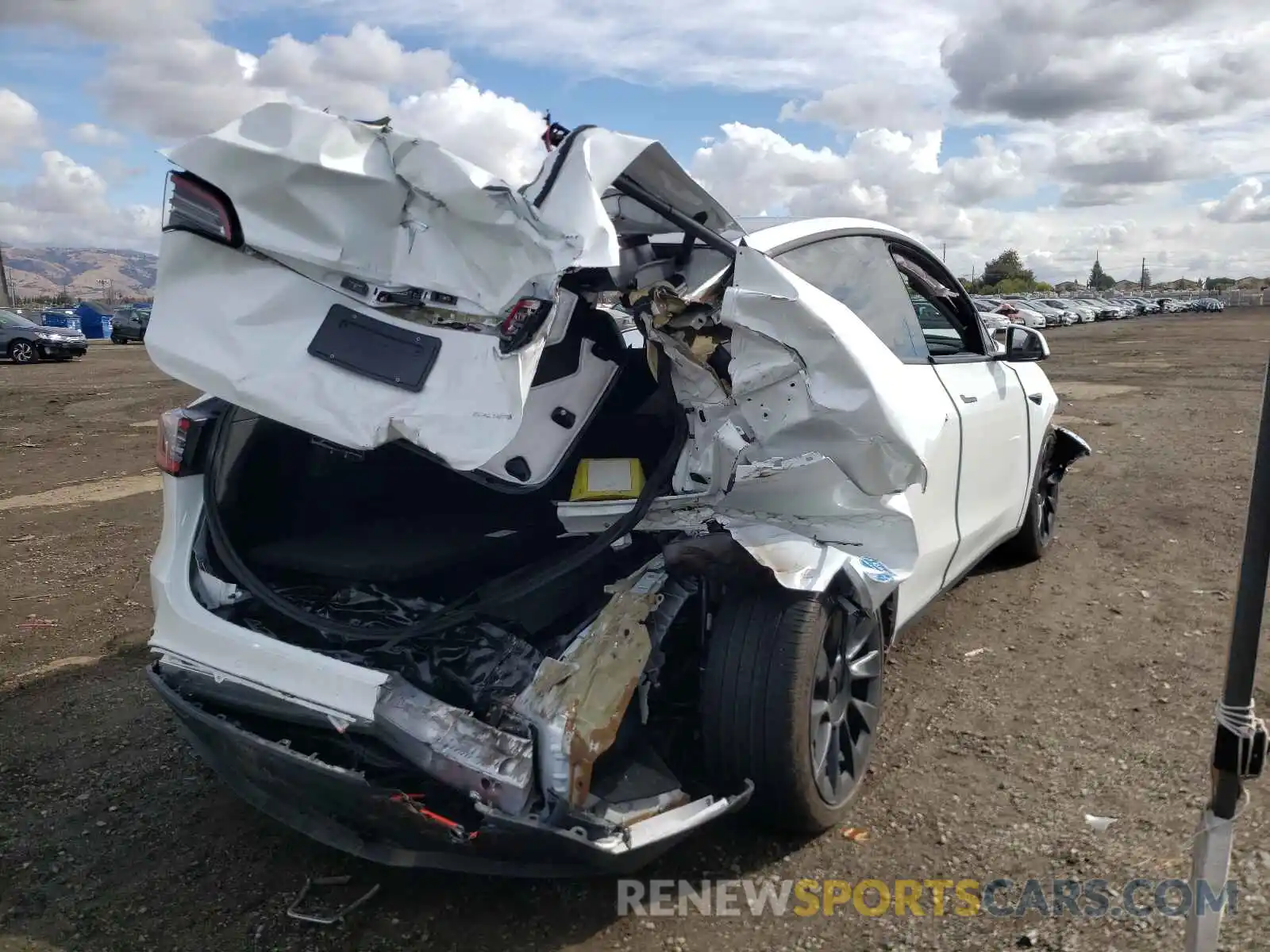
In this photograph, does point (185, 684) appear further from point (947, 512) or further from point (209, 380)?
point (947, 512)

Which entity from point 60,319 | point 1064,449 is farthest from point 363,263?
point 60,319

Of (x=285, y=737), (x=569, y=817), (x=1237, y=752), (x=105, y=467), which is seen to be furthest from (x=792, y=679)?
(x=105, y=467)

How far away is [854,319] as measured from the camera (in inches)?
113

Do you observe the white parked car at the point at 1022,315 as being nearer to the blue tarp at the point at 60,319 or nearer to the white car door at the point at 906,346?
the white car door at the point at 906,346

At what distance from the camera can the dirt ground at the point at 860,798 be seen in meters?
2.52

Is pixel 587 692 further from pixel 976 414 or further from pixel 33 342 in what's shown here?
pixel 33 342

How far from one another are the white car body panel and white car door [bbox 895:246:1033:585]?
1.01m

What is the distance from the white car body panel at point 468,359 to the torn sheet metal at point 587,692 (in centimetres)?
36

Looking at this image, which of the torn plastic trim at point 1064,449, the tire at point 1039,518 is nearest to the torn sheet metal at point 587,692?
the tire at point 1039,518

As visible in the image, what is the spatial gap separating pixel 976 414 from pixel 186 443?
117 inches

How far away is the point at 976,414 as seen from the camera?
400 centimetres

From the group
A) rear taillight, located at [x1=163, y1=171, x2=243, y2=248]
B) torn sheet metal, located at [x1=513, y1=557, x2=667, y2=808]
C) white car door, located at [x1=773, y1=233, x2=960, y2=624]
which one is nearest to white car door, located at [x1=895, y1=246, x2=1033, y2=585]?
white car door, located at [x1=773, y1=233, x2=960, y2=624]

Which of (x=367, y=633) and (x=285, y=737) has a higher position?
(x=367, y=633)

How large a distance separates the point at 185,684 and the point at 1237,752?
2535 mm
